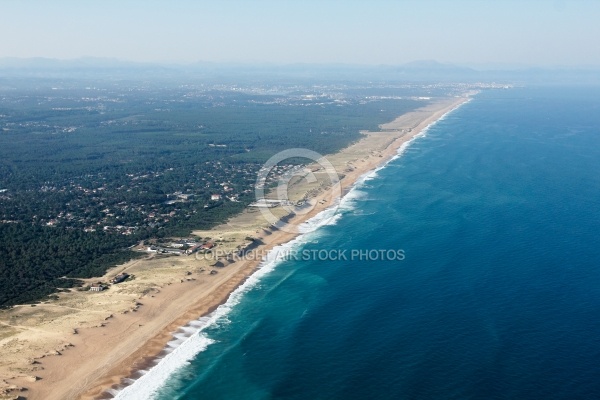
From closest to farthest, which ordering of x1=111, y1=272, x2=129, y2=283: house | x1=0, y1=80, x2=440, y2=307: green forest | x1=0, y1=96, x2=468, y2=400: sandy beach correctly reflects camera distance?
x1=0, y1=96, x2=468, y2=400: sandy beach → x1=111, y1=272, x2=129, y2=283: house → x1=0, y1=80, x2=440, y2=307: green forest

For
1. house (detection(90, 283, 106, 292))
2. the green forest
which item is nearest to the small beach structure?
house (detection(90, 283, 106, 292))

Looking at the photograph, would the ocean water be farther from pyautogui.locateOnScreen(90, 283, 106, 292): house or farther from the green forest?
the green forest

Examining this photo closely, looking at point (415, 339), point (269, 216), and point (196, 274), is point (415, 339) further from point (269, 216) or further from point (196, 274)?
point (269, 216)

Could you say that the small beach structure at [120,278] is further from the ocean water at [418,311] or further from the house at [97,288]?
the ocean water at [418,311]

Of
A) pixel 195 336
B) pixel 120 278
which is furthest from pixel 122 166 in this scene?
pixel 195 336

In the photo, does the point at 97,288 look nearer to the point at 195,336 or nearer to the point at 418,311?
the point at 195,336

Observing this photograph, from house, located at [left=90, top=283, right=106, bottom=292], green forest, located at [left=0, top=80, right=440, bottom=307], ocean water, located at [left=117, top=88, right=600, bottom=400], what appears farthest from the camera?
green forest, located at [left=0, top=80, right=440, bottom=307]

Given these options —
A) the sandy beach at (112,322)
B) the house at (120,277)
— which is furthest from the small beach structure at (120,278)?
the sandy beach at (112,322)
